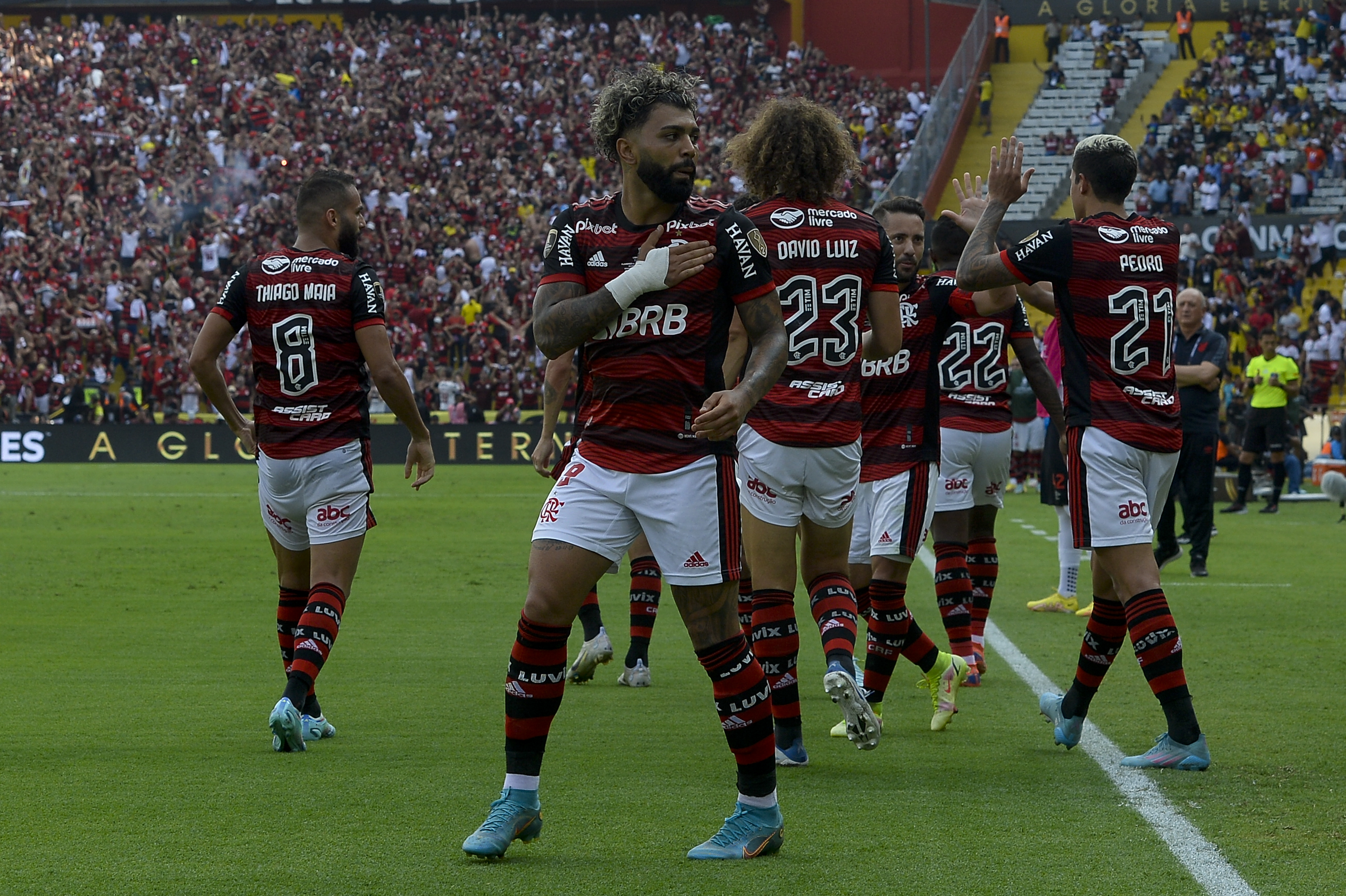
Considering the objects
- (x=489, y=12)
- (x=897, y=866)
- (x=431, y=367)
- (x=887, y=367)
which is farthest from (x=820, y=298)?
(x=489, y=12)

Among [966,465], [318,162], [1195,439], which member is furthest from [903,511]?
[318,162]

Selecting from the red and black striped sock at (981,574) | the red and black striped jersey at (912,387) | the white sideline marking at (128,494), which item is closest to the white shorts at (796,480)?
the red and black striped jersey at (912,387)

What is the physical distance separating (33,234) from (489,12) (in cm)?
1605

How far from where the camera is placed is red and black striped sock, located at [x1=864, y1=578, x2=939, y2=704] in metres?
6.77

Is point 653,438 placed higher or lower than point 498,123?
lower

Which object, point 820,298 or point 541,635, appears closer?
point 541,635

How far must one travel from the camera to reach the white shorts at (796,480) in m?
5.85

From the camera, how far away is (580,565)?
4.58 m

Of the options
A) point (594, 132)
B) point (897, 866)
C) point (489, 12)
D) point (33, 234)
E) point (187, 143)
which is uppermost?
point (489, 12)

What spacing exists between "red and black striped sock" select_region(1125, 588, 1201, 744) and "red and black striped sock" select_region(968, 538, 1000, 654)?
2544mm

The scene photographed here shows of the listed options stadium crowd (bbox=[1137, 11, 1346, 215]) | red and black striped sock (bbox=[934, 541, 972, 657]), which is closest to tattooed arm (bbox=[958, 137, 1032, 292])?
red and black striped sock (bbox=[934, 541, 972, 657])

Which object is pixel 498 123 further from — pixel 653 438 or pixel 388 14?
pixel 653 438

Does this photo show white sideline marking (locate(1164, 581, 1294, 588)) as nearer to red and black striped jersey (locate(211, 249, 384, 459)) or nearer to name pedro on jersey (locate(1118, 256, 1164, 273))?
name pedro on jersey (locate(1118, 256, 1164, 273))

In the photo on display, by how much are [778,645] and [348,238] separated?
2710 millimetres
